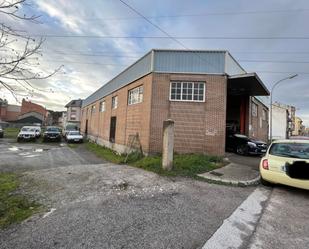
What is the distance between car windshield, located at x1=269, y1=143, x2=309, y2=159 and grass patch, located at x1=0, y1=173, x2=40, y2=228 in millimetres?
7042

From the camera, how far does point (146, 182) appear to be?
784cm

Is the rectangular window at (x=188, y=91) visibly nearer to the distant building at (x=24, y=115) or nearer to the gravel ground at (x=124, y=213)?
the gravel ground at (x=124, y=213)

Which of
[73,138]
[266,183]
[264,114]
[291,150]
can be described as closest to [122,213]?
[266,183]

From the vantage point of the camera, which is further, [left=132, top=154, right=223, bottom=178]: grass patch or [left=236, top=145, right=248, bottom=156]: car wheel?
[left=236, top=145, right=248, bottom=156]: car wheel

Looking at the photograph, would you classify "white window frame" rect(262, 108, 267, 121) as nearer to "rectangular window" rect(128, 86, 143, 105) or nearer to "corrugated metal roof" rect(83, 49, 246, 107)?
"corrugated metal roof" rect(83, 49, 246, 107)

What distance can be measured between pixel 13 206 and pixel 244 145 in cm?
1395

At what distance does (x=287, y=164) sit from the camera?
21.7 ft

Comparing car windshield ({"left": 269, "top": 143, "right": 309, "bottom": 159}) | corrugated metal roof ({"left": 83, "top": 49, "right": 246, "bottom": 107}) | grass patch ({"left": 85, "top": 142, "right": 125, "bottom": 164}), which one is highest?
corrugated metal roof ({"left": 83, "top": 49, "right": 246, "bottom": 107})

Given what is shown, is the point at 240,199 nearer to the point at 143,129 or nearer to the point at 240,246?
the point at 240,246

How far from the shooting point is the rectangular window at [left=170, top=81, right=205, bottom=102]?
1320 centimetres

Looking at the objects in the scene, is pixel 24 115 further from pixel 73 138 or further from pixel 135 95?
pixel 135 95

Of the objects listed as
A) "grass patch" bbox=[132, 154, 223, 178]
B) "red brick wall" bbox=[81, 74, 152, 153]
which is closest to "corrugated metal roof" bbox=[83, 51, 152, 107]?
"red brick wall" bbox=[81, 74, 152, 153]

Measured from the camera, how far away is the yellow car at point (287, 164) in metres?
6.37

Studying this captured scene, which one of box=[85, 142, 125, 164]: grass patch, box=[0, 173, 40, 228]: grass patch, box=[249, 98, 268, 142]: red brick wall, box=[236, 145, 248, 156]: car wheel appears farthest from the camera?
box=[249, 98, 268, 142]: red brick wall
